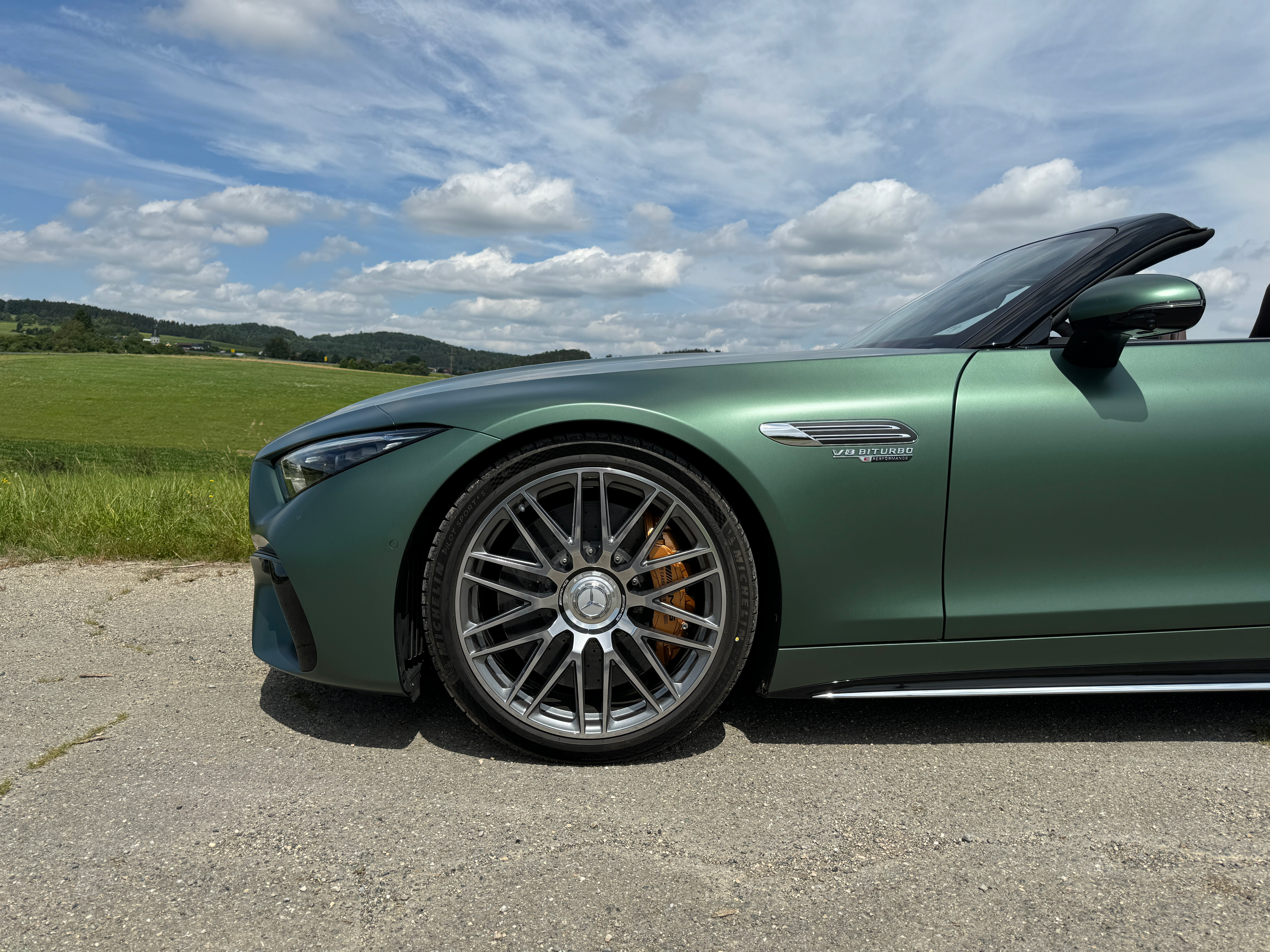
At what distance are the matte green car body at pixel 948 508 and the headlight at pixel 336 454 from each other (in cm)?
3

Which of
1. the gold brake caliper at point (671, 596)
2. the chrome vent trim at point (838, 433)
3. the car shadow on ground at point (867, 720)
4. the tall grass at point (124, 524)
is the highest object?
the chrome vent trim at point (838, 433)

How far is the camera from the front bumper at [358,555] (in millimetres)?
2260

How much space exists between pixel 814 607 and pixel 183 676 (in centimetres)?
228

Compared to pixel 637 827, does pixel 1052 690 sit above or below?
above

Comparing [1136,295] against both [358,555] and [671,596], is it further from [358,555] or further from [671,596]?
[358,555]

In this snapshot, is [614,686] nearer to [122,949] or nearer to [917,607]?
[917,607]

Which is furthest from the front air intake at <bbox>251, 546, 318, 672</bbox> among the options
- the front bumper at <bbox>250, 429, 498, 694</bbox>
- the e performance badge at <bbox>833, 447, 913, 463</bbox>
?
the e performance badge at <bbox>833, 447, 913, 463</bbox>

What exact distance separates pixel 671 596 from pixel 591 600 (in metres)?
0.23

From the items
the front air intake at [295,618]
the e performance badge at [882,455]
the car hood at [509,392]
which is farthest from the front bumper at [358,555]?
the e performance badge at [882,455]

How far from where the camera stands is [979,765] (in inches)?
91.5

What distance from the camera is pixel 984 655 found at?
230cm

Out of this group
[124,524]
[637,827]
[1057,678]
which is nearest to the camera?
[637,827]

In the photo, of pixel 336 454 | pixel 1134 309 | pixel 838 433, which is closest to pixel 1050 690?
pixel 838 433

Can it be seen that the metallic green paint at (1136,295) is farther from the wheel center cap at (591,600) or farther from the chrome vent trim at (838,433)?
the wheel center cap at (591,600)
